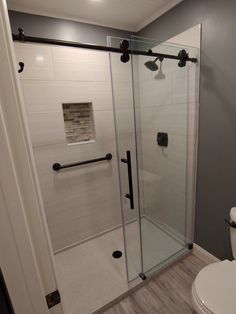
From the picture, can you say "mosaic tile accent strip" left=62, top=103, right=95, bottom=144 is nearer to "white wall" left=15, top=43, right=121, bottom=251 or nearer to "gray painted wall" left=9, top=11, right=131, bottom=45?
"white wall" left=15, top=43, right=121, bottom=251

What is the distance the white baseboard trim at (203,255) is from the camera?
1.81 metres

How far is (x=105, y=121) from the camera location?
2.16 meters

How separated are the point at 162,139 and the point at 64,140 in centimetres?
105

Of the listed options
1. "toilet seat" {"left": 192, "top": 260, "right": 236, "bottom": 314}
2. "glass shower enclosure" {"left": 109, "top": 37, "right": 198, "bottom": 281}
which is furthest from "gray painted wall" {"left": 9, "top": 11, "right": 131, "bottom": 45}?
"toilet seat" {"left": 192, "top": 260, "right": 236, "bottom": 314}

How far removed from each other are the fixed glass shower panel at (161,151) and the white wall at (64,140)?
19.8 inches

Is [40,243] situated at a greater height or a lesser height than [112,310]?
greater

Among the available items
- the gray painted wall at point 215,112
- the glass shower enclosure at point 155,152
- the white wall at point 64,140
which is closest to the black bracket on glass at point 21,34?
the glass shower enclosure at point 155,152

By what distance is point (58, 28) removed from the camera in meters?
1.78

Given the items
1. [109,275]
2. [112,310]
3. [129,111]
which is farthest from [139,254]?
[129,111]

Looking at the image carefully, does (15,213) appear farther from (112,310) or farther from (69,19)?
(69,19)

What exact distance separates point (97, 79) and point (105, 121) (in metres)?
0.46

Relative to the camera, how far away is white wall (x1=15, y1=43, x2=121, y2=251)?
1755 mm

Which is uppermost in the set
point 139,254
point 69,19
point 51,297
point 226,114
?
point 69,19

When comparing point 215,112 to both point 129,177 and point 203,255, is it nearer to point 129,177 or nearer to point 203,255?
point 129,177
